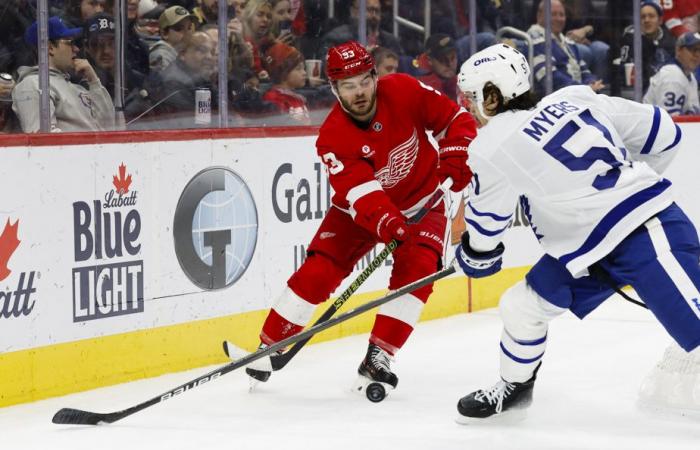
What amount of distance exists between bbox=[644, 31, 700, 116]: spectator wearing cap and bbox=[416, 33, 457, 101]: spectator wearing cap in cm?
132

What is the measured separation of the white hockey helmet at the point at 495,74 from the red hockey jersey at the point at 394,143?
2.36ft

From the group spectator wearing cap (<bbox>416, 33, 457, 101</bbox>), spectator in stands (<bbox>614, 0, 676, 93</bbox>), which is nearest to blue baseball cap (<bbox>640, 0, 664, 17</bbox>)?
spectator in stands (<bbox>614, 0, 676, 93</bbox>)

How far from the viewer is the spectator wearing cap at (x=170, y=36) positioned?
496 centimetres

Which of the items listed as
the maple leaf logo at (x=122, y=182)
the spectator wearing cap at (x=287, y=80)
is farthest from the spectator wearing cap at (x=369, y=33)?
the maple leaf logo at (x=122, y=182)

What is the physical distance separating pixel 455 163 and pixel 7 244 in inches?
56.7

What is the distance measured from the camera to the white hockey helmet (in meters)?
3.63

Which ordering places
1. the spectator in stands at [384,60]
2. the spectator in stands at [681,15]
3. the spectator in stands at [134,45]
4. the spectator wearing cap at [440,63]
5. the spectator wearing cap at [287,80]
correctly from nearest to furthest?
1. the spectator in stands at [134,45]
2. the spectator wearing cap at [287,80]
3. the spectator in stands at [384,60]
4. the spectator wearing cap at [440,63]
5. the spectator in stands at [681,15]

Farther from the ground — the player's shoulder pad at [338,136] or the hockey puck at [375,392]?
the player's shoulder pad at [338,136]

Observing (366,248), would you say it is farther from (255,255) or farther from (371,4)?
(371,4)

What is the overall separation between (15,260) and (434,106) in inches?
57.0

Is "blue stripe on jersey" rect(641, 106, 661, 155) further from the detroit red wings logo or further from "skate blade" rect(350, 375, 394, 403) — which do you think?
"skate blade" rect(350, 375, 394, 403)

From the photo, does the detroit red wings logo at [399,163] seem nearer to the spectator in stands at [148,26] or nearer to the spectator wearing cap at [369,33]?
the spectator in stands at [148,26]

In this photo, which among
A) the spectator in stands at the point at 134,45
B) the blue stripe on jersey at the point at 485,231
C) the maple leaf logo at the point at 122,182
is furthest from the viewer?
the spectator in stands at the point at 134,45

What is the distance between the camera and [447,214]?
470cm
